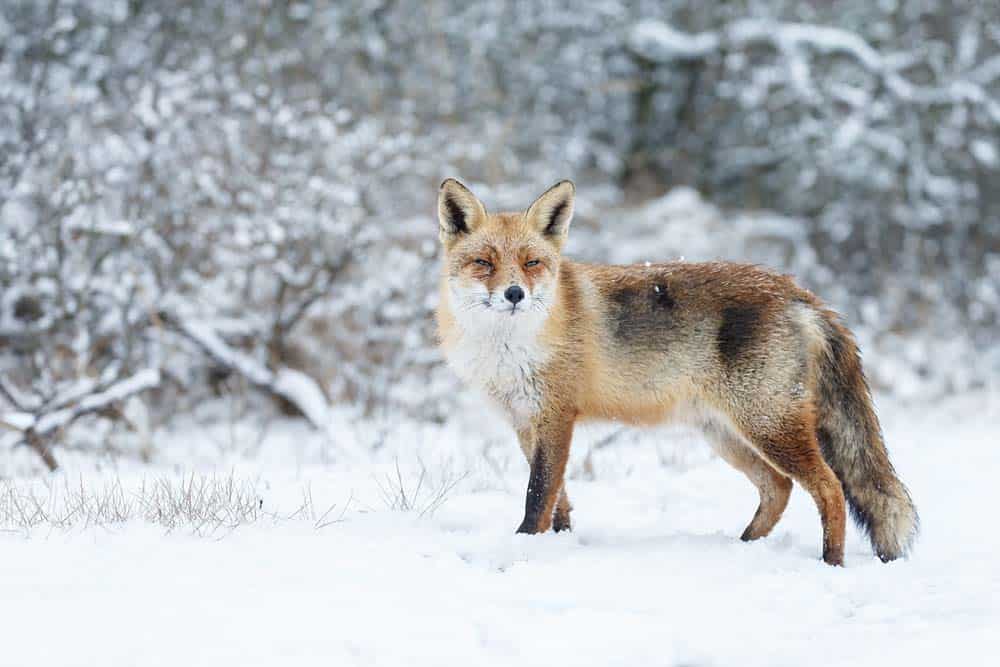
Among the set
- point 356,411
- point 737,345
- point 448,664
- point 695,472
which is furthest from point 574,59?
point 448,664

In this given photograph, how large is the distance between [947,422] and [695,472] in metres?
5.33

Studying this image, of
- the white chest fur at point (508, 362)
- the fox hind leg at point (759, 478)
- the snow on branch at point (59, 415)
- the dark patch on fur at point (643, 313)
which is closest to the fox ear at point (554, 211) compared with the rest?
the dark patch on fur at point (643, 313)

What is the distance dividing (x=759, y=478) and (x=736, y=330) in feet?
2.73

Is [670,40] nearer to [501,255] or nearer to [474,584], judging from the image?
[501,255]

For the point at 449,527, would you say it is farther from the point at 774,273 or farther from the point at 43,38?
the point at 43,38

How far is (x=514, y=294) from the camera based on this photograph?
4.10 metres

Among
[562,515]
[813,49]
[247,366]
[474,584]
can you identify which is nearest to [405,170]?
[247,366]

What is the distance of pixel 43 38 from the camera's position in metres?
8.93

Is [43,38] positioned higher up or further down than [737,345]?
higher up

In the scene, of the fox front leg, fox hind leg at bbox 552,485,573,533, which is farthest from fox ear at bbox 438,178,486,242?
fox hind leg at bbox 552,485,573,533

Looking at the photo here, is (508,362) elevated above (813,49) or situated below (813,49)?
below

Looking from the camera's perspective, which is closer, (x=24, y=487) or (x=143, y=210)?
(x=24, y=487)

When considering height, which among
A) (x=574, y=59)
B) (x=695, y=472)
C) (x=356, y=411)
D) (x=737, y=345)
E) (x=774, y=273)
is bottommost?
(x=356, y=411)

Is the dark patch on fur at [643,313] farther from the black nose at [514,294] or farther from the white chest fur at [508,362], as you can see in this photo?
the black nose at [514,294]
